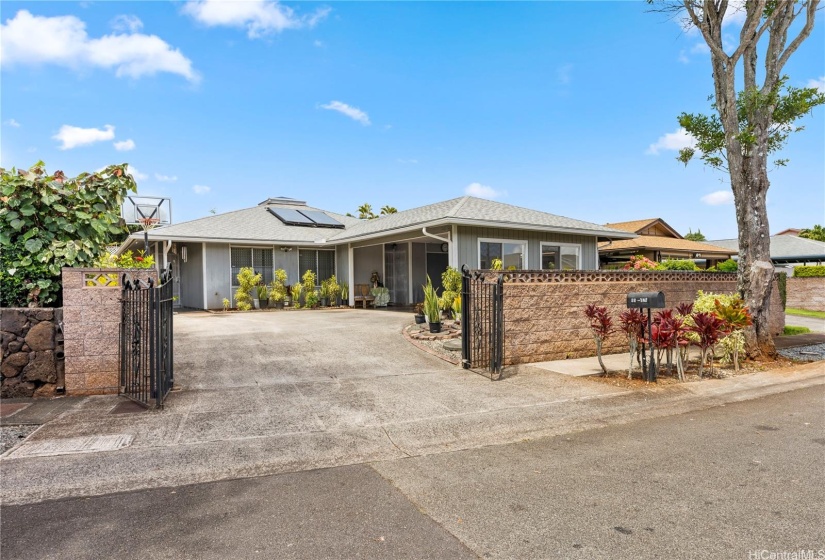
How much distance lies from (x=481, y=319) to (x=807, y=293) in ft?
73.8

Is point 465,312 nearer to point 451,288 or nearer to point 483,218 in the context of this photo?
point 451,288

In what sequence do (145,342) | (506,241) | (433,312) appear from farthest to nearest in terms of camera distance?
(506,241), (433,312), (145,342)

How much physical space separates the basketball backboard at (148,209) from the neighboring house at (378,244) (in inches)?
64.9

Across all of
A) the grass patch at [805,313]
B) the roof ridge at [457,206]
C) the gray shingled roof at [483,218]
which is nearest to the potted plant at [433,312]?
the gray shingled roof at [483,218]

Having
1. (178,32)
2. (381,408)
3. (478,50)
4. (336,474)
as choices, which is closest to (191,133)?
(178,32)

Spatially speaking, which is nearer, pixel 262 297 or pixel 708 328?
pixel 708 328

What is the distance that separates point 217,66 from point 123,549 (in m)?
11.2

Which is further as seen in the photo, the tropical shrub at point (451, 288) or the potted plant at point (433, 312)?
the tropical shrub at point (451, 288)

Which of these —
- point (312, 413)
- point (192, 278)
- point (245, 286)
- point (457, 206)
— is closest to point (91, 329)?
point (312, 413)

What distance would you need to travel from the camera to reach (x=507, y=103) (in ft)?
48.7

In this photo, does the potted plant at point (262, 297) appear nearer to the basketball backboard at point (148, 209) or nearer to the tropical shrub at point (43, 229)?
the basketball backboard at point (148, 209)

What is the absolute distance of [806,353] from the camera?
32.4ft

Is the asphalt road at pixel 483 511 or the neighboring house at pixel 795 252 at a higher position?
the neighboring house at pixel 795 252

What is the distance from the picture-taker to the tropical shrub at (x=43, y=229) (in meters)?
6.23
